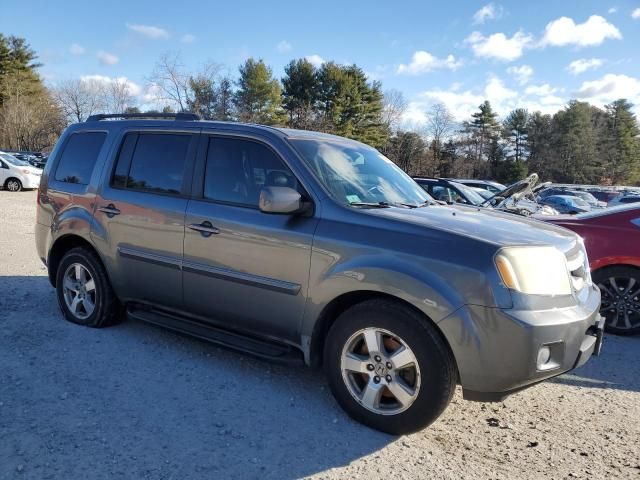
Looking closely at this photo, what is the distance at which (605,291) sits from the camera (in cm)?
552

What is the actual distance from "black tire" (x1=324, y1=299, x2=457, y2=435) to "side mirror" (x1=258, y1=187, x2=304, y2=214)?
2.54 ft

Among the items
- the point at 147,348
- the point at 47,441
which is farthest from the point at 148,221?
the point at 47,441

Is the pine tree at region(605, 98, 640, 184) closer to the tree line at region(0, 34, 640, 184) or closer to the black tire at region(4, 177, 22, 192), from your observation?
the tree line at region(0, 34, 640, 184)

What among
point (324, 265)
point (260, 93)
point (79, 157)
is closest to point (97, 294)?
point (79, 157)

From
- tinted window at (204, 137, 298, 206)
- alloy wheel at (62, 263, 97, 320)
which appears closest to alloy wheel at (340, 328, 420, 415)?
tinted window at (204, 137, 298, 206)

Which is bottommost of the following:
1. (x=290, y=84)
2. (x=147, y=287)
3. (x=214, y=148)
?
(x=147, y=287)

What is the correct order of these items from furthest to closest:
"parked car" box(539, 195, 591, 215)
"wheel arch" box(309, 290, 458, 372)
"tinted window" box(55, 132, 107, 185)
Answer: "parked car" box(539, 195, 591, 215) < "tinted window" box(55, 132, 107, 185) < "wheel arch" box(309, 290, 458, 372)

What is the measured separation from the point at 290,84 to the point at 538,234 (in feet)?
175

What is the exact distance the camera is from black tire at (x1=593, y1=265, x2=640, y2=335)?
5.43 meters

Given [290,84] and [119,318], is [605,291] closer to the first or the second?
[119,318]

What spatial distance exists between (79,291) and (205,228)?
1873mm

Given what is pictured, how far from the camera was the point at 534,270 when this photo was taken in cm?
295

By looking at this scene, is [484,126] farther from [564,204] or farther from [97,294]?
[97,294]

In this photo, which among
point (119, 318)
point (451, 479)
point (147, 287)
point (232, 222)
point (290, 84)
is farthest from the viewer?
point (290, 84)
